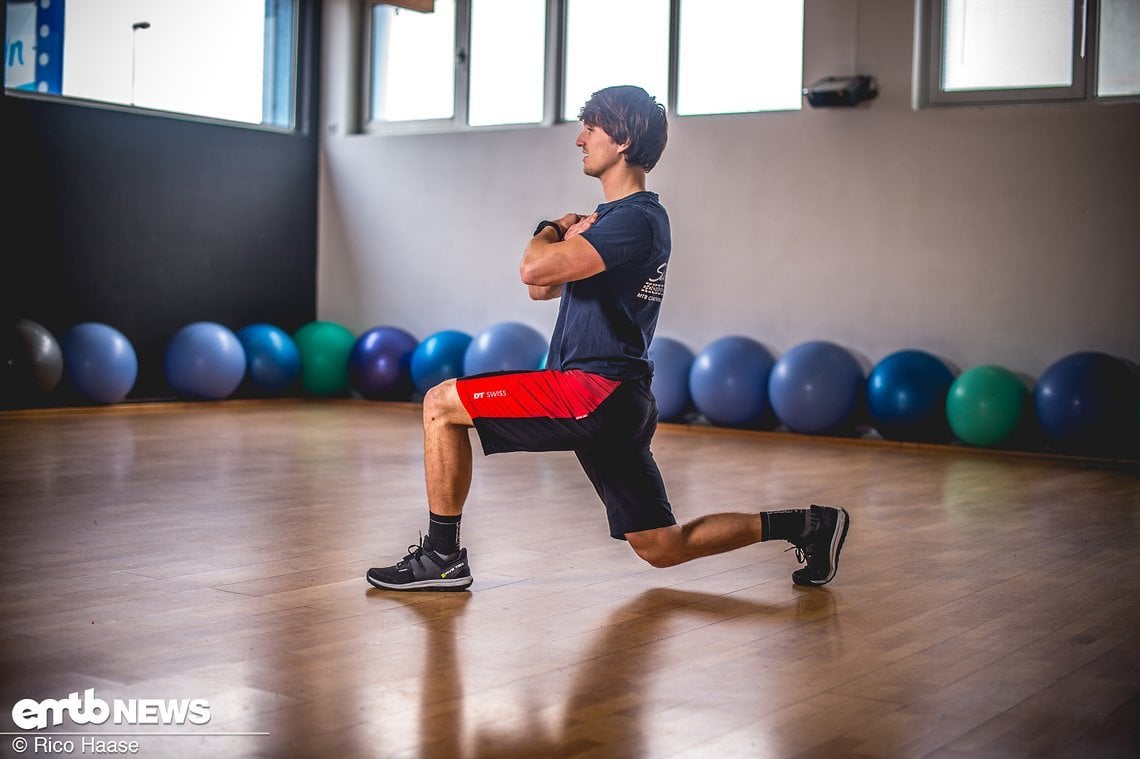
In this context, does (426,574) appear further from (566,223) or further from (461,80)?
(461,80)

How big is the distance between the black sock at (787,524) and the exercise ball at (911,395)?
3.64 meters

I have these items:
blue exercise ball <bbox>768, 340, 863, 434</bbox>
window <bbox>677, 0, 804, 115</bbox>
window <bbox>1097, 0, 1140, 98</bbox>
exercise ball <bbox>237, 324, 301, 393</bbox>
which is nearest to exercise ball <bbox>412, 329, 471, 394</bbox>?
exercise ball <bbox>237, 324, 301, 393</bbox>

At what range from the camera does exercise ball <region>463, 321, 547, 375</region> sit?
781cm

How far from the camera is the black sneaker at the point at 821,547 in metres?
3.25

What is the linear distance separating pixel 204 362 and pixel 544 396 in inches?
221

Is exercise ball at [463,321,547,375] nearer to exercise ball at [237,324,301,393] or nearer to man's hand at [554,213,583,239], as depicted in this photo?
exercise ball at [237,324,301,393]

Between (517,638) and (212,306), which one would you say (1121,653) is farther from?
(212,306)

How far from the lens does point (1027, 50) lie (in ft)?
22.7

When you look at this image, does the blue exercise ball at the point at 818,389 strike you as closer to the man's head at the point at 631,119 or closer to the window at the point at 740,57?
the window at the point at 740,57

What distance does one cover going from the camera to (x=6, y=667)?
234 cm

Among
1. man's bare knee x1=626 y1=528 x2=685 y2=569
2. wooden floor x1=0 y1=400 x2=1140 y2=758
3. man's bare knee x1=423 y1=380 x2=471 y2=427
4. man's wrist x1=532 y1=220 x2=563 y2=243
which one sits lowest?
wooden floor x1=0 y1=400 x2=1140 y2=758

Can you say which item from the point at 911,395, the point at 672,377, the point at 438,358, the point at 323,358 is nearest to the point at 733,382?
the point at 672,377

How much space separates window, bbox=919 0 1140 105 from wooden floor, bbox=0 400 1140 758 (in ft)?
8.72

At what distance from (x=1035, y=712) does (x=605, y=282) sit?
4.32ft
